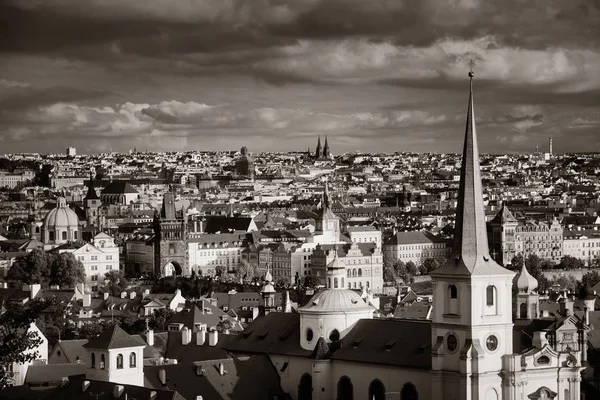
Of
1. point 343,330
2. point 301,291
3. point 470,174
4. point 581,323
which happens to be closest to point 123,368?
point 343,330

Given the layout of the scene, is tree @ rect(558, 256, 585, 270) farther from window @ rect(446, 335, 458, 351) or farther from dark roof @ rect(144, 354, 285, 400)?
window @ rect(446, 335, 458, 351)

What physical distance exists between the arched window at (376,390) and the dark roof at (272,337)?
4114 mm

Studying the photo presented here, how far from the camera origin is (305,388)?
203 feet

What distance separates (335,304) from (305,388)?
3540mm

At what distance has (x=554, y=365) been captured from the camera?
191ft

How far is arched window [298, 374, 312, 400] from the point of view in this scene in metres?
61.8

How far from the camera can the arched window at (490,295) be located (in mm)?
55250

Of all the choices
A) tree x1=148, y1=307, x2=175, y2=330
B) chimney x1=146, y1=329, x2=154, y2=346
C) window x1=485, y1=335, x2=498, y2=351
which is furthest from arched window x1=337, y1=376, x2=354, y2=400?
tree x1=148, y1=307, x2=175, y2=330

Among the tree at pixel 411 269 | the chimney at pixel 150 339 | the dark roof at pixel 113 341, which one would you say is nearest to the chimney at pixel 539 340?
the dark roof at pixel 113 341

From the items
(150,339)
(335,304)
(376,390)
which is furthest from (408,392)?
(150,339)

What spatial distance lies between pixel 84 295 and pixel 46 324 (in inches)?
978

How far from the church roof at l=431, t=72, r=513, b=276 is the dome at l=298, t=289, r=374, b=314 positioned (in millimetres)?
6826

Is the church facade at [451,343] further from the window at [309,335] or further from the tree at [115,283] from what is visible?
the tree at [115,283]

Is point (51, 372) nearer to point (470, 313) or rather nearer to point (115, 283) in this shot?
point (470, 313)
